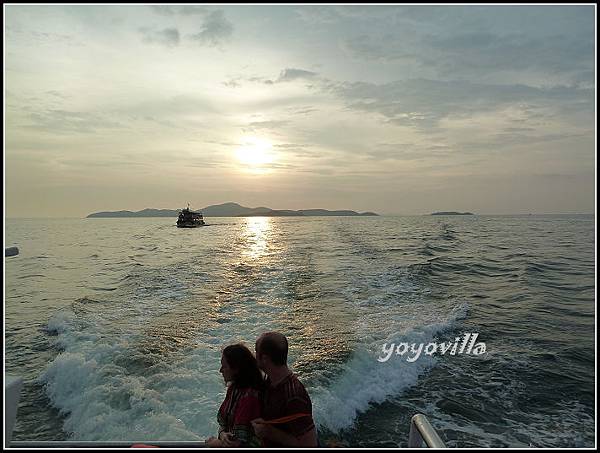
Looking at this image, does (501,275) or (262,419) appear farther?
(501,275)

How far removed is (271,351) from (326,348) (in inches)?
226

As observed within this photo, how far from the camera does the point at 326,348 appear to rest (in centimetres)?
779

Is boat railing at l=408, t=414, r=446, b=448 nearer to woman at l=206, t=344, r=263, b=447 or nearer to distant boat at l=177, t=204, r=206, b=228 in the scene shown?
woman at l=206, t=344, r=263, b=447

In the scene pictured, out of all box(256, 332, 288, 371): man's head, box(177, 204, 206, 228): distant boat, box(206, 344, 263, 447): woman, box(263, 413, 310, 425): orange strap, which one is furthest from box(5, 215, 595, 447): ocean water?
box(177, 204, 206, 228): distant boat

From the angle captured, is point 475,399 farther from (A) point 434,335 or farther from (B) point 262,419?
(B) point 262,419

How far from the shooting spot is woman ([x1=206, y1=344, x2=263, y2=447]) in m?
2.40

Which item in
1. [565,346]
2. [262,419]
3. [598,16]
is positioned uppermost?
[598,16]

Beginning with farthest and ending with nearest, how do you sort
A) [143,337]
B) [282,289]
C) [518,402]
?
[282,289] → [143,337] → [518,402]

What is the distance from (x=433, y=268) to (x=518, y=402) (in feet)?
39.4

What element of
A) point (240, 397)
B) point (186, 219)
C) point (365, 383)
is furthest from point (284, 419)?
point (186, 219)

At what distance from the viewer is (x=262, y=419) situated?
2.35 m

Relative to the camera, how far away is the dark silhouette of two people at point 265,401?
7.55ft

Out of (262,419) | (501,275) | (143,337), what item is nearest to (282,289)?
(143,337)

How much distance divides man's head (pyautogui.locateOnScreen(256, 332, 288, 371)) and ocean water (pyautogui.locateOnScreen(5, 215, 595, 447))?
2.68 m
